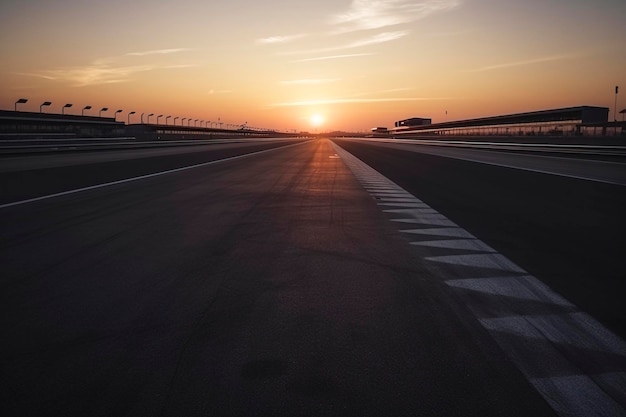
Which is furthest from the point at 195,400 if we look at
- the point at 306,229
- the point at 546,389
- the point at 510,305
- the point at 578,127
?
the point at 578,127

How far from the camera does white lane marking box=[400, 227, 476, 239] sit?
24.9ft

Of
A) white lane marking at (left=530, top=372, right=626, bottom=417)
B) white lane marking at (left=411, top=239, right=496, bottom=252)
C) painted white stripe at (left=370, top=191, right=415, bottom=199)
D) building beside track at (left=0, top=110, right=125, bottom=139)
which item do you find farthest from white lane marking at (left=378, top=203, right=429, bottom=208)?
building beside track at (left=0, top=110, right=125, bottom=139)

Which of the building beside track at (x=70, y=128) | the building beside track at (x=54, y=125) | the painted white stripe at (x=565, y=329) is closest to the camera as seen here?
the painted white stripe at (x=565, y=329)

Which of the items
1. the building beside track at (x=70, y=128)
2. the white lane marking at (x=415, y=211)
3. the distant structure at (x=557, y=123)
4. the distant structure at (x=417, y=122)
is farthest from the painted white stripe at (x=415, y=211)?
the distant structure at (x=417, y=122)

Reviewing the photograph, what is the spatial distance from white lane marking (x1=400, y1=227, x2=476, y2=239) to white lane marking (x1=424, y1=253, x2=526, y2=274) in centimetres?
122

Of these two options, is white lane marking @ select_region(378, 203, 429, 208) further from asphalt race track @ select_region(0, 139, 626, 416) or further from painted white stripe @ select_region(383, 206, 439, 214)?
asphalt race track @ select_region(0, 139, 626, 416)

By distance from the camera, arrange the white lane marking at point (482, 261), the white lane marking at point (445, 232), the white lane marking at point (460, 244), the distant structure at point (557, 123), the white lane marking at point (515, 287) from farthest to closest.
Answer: the distant structure at point (557, 123), the white lane marking at point (445, 232), the white lane marking at point (460, 244), the white lane marking at point (482, 261), the white lane marking at point (515, 287)

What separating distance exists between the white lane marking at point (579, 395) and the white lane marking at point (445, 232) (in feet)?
14.7

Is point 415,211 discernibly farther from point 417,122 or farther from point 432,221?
→ point 417,122

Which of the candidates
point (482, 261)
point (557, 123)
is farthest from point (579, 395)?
point (557, 123)

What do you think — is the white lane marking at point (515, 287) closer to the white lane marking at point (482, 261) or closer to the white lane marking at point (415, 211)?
the white lane marking at point (482, 261)

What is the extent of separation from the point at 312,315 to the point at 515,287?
7.22 feet

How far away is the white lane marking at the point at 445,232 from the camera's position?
7.60 meters

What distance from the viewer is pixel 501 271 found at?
18.3ft
